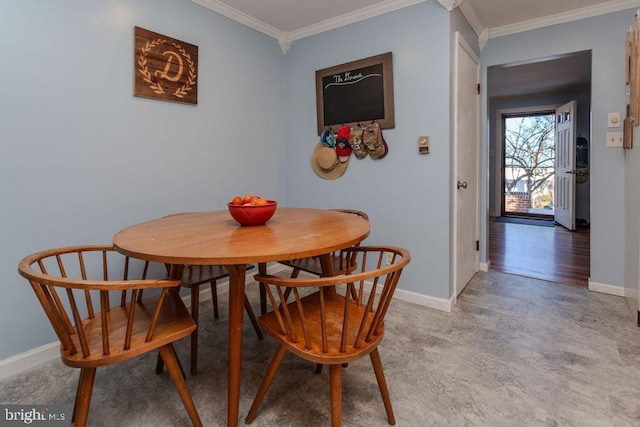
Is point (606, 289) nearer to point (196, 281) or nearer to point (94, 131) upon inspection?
point (196, 281)

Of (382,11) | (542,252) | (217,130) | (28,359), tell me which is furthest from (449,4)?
(28,359)

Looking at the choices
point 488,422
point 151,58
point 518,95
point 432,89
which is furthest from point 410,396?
point 518,95

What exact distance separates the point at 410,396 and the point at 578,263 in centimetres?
302

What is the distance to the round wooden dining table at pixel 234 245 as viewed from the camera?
111cm

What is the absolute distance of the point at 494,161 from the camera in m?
6.97

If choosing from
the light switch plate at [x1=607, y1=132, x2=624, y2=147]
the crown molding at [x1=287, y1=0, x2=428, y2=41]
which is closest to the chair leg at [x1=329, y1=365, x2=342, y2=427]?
the crown molding at [x1=287, y1=0, x2=428, y2=41]

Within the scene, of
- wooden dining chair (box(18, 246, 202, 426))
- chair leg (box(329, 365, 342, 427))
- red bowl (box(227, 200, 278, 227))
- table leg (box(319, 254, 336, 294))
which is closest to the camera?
wooden dining chair (box(18, 246, 202, 426))

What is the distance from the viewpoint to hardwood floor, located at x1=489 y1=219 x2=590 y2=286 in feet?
10.6

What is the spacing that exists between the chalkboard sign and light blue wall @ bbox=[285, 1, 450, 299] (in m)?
0.06

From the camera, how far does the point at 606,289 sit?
8.95 feet

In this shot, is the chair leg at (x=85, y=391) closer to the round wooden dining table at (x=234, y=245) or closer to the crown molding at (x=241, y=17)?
the round wooden dining table at (x=234, y=245)

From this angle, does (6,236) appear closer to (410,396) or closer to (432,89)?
(410,396)

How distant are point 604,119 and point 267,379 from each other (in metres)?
3.08

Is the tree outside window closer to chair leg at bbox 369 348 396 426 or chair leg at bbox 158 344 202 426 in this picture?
chair leg at bbox 369 348 396 426
